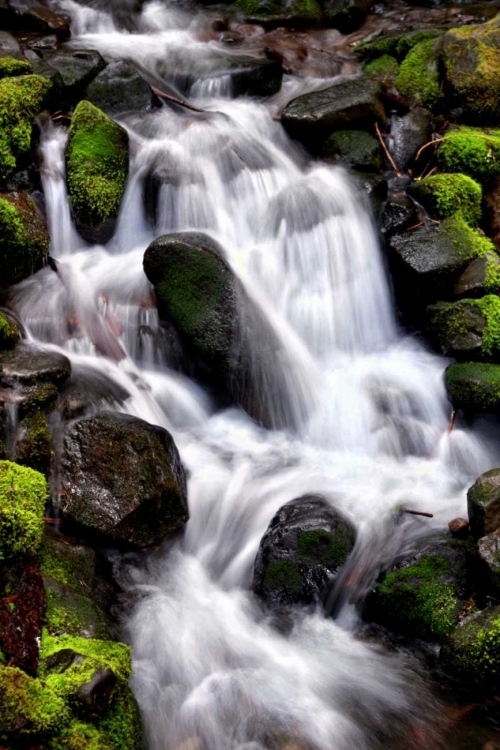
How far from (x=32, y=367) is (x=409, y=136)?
16.9 ft

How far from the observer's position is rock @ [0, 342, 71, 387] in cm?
484

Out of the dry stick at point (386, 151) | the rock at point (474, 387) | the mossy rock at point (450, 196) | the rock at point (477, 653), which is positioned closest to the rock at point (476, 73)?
the dry stick at point (386, 151)

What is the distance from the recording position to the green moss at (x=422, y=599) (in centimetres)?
418

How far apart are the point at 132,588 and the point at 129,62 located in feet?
22.6

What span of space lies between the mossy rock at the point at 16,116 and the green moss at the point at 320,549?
4.38 metres

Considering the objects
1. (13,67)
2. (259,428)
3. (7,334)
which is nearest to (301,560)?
(259,428)

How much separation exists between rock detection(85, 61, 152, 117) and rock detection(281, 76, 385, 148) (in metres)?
1.63

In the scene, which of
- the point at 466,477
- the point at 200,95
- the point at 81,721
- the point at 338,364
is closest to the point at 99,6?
the point at 200,95

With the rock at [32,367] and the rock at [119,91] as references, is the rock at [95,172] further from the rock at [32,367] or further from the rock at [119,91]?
the rock at [32,367]

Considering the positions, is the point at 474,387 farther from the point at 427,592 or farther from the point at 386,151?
the point at 386,151

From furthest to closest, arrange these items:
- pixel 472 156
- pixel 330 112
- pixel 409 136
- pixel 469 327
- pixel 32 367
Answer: pixel 409 136 < pixel 330 112 < pixel 472 156 < pixel 469 327 < pixel 32 367

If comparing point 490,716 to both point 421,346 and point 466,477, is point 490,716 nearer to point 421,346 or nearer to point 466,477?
point 466,477

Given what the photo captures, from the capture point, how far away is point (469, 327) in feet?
20.2

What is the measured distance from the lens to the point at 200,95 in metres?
8.80
